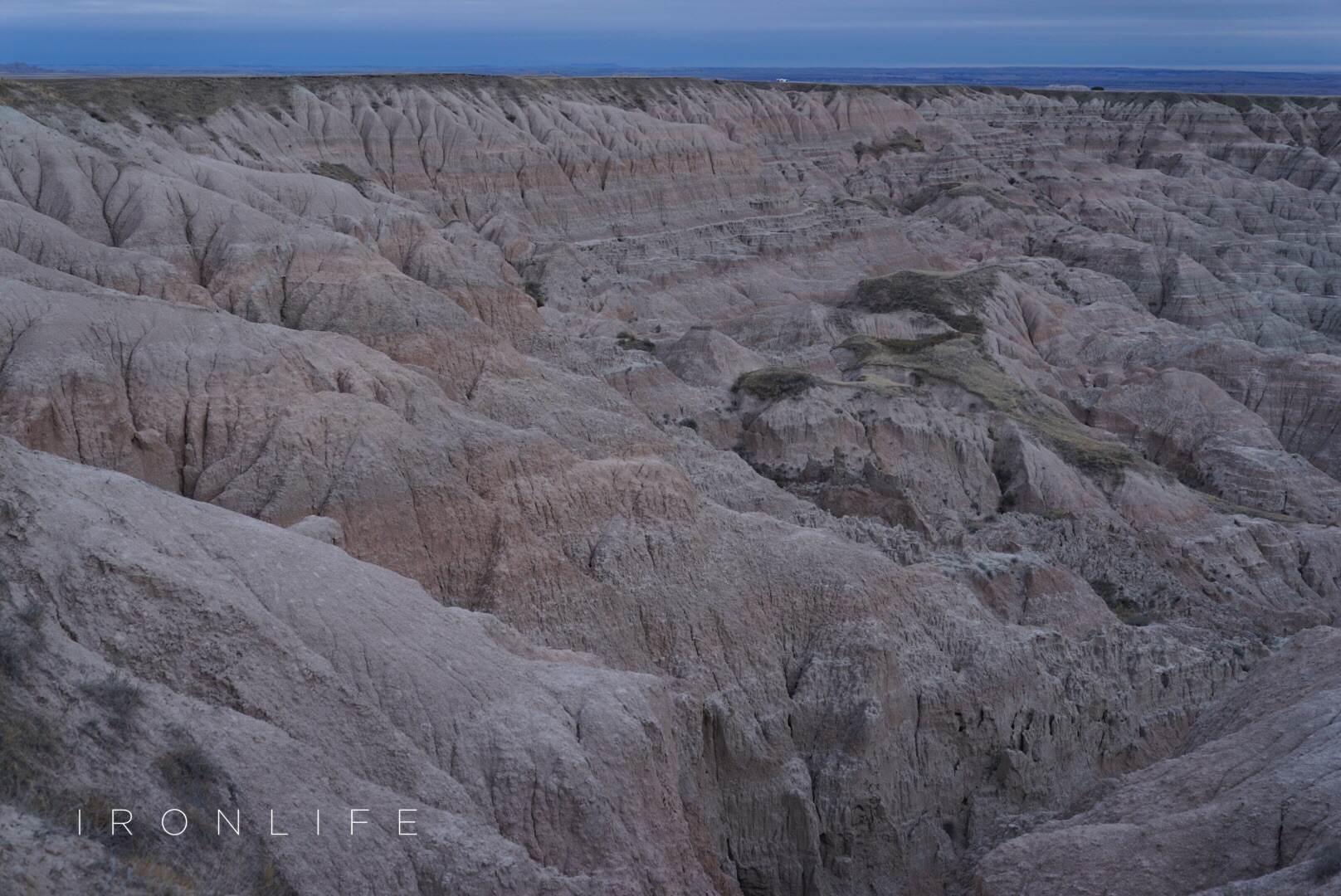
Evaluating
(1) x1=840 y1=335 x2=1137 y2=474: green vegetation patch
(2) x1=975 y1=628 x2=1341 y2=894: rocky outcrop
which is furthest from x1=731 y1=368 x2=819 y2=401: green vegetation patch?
(2) x1=975 y1=628 x2=1341 y2=894: rocky outcrop

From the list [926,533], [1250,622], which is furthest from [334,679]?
[1250,622]

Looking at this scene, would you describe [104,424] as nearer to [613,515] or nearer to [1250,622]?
[613,515]

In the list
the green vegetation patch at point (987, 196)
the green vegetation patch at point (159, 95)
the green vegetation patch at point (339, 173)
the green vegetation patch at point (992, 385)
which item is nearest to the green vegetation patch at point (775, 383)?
the green vegetation patch at point (992, 385)

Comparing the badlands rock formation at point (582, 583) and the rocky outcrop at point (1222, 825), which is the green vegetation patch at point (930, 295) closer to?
the badlands rock formation at point (582, 583)

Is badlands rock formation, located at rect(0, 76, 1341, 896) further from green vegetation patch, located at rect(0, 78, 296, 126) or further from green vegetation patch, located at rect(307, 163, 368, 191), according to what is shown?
green vegetation patch, located at rect(307, 163, 368, 191)

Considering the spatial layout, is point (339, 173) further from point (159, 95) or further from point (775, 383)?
point (775, 383)

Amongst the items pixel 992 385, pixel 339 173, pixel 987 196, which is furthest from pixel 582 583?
pixel 987 196
